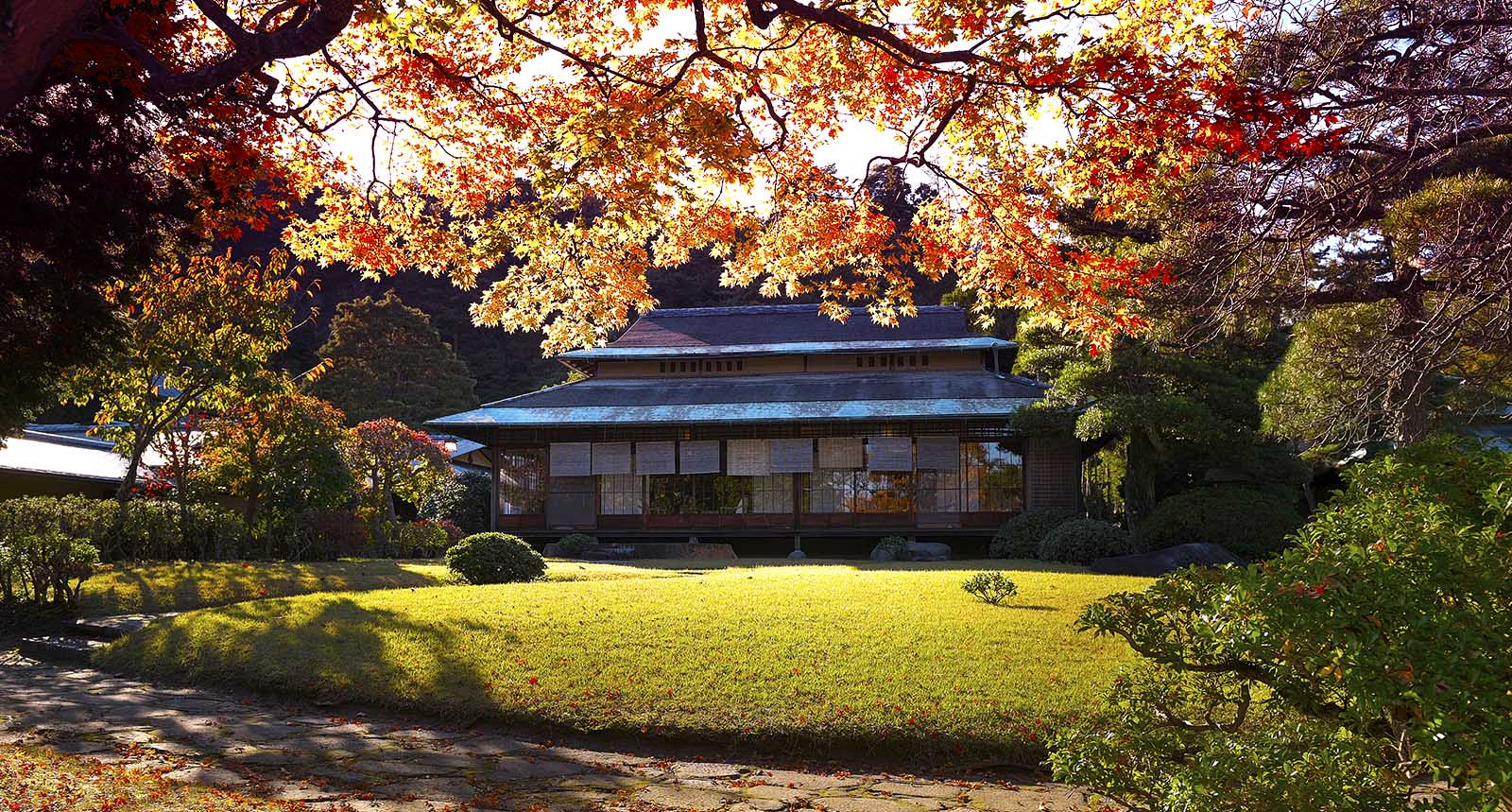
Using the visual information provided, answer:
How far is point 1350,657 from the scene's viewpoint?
302cm

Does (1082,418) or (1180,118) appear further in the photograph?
(1082,418)

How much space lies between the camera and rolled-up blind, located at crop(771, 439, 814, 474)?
24750mm

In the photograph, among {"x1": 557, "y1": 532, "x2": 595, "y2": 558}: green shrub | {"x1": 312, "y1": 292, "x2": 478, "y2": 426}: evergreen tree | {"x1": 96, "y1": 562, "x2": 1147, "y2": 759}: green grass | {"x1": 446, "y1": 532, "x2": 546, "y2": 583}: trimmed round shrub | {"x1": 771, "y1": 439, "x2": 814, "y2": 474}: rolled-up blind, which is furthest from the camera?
{"x1": 312, "y1": 292, "x2": 478, "y2": 426}: evergreen tree

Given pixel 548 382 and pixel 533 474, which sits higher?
pixel 548 382

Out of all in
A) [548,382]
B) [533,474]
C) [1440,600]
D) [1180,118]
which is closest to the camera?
[1440,600]

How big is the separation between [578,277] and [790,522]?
49.6 ft

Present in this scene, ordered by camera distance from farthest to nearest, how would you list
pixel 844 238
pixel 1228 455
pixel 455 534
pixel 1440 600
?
1. pixel 455 534
2. pixel 1228 455
3. pixel 844 238
4. pixel 1440 600

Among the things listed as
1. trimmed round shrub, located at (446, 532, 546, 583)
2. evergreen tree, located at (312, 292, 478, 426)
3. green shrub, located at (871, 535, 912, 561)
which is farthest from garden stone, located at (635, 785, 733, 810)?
evergreen tree, located at (312, 292, 478, 426)

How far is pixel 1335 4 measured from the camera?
8.26 metres

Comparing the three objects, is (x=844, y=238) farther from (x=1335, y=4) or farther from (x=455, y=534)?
(x=455, y=534)

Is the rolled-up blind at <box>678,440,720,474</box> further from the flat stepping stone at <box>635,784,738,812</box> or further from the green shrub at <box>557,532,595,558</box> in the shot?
the flat stepping stone at <box>635,784,738,812</box>

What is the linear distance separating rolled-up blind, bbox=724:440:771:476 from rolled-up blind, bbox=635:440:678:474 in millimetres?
1392

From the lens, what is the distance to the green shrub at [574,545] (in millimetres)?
23595

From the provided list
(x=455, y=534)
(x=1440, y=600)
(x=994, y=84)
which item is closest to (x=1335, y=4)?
(x=994, y=84)
